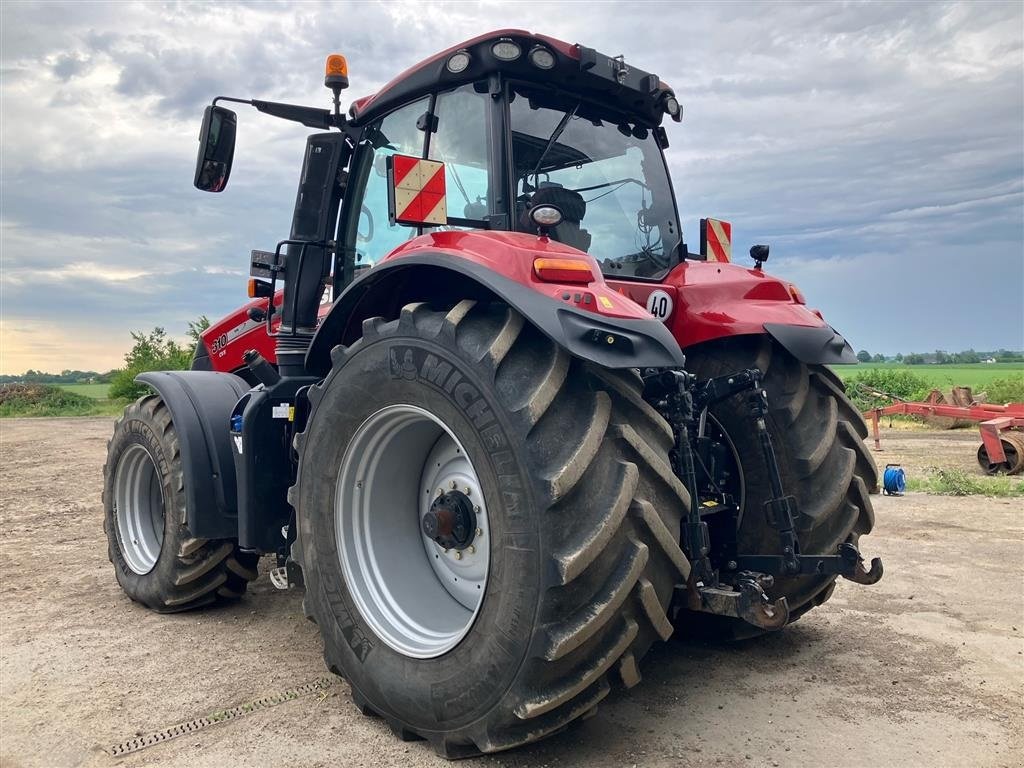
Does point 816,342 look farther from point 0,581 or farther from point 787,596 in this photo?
point 0,581

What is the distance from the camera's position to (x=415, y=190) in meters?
3.21

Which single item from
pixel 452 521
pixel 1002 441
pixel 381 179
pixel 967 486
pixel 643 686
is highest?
pixel 381 179

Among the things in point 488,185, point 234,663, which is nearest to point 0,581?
point 234,663

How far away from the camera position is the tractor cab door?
3438 millimetres

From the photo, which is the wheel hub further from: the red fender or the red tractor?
the red fender

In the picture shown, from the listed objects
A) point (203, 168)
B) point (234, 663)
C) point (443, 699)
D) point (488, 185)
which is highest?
point (203, 168)

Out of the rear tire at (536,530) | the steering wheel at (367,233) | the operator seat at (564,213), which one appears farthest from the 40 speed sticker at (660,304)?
the steering wheel at (367,233)

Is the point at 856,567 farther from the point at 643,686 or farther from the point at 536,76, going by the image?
the point at 536,76

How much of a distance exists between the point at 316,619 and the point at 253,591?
1.97 meters

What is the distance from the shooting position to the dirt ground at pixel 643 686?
2797 millimetres

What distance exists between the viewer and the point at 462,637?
8.86ft

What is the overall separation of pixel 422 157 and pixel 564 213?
2.43 ft

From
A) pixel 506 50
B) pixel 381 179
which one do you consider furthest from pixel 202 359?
pixel 506 50

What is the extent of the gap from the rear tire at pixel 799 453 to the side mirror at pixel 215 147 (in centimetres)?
254
